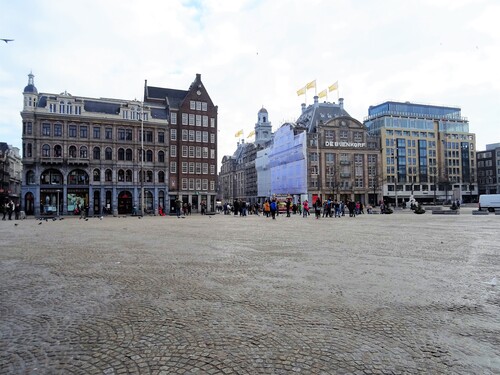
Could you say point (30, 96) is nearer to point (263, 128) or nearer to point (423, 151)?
point (263, 128)

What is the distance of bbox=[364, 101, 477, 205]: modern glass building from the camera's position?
100188mm

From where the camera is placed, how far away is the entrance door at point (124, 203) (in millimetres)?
62219

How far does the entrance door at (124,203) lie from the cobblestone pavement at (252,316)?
54329 millimetres

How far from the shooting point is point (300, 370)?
3.61 m

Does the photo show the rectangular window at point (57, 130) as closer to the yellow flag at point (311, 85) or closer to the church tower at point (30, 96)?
the church tower at point (30, 96)

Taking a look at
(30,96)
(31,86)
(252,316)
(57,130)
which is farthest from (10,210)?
(252,316)

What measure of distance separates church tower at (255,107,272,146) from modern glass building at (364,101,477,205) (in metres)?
34.6

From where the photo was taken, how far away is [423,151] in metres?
105

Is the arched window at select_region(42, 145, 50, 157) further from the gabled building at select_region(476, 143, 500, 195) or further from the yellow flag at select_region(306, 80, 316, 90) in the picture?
the gabled building at select_region(476, 143, 500, 195)

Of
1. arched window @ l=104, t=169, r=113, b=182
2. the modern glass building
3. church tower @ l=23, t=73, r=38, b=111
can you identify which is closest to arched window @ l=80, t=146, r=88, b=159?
arched window @ l=104, t=169, r=113, b=182

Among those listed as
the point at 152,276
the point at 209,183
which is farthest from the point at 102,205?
the point at 152,276

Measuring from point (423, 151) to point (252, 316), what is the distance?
11129 cm

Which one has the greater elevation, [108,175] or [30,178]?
[108,175]

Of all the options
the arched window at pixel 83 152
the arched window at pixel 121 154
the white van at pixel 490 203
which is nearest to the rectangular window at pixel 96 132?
the arched window at pixel 83 152
